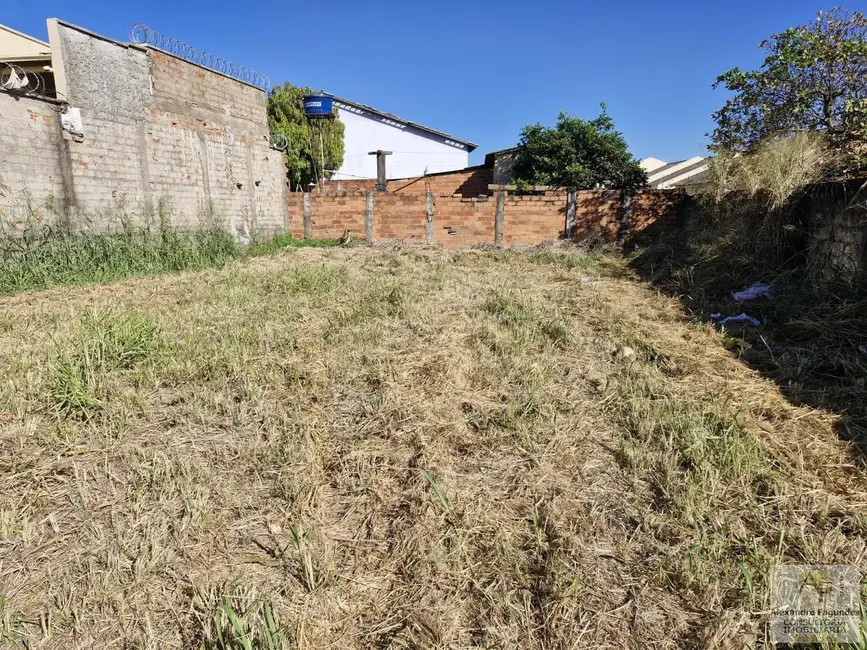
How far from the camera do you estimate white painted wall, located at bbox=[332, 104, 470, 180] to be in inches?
707

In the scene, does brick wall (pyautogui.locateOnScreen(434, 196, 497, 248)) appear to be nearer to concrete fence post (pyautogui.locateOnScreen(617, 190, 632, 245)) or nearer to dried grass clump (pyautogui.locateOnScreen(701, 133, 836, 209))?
concrete fence post (pyautogui.locateOnScreen(617, 190, 632, 245))

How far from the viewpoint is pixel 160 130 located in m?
7.41

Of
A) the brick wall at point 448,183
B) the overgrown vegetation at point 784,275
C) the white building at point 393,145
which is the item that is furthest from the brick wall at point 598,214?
the white building at point 393,145

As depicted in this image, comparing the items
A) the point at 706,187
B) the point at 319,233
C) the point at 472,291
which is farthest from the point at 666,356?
the point at 319,233

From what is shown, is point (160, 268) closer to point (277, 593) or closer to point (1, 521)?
point (1, 521)

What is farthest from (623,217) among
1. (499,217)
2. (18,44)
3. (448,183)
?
(18,44)

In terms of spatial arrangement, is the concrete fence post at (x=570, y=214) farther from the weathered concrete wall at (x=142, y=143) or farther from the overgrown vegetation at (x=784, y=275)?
the weathered concrete wall at (x=142, y=143)

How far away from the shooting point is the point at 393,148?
61.1 feet

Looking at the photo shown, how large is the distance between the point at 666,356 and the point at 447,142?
57.5 feet

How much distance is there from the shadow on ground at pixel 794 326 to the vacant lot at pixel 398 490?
0.19 metres

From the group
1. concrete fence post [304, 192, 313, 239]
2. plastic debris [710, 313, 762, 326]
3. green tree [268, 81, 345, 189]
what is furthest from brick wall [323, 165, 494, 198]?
plastic debris [710, 313, 762, 326]

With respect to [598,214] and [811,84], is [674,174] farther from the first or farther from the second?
[811,84]

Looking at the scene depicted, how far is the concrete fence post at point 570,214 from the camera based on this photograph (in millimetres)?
9953

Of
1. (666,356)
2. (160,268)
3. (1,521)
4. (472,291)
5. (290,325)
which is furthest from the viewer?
(160,268)
